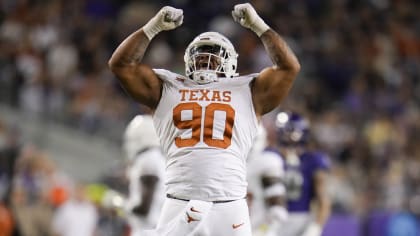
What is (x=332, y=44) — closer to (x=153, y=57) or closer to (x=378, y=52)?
(x=378, y=52)

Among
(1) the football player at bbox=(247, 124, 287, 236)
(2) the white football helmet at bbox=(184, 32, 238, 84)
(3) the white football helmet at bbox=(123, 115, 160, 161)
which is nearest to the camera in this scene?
(2) the white football helmet at bbox=(184, 32, 238, 84)

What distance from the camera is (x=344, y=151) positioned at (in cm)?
1485

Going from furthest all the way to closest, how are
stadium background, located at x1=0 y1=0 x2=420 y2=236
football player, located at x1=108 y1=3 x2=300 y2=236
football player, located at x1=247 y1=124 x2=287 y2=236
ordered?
stadium background, located at x1=0 y1=0 x2=420 y2=236 < football player, located at x1=247 y1=124 x2=287 y2=236 < football player, located at x1=108 y1=3 x2=300 y2=236

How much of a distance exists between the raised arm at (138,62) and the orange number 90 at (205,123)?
0.71 ft

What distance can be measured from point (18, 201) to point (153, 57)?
15.8ft

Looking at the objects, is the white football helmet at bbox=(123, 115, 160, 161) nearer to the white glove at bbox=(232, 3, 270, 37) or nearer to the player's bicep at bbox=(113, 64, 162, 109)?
the player's bicep at bbox=(113, 64, 162, 109)

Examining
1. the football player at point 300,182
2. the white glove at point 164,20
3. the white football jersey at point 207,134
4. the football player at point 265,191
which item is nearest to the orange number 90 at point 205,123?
the white football jersey at point 207,134

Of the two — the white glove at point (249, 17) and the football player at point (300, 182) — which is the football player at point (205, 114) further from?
the football player at point (300, 182)

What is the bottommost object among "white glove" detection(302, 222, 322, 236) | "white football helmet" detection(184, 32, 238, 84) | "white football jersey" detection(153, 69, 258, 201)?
"white glove" detection(302, 222, 322, 236)

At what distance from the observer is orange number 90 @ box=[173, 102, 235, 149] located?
6.05 metres

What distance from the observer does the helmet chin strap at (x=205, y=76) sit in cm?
621

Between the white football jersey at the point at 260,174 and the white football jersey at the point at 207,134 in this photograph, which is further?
the white football jersey at the point at 260,174

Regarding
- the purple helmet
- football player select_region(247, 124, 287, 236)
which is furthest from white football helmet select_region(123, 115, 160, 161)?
the purple helmet

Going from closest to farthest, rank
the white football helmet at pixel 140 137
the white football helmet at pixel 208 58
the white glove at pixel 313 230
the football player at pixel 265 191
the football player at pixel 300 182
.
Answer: the white football helmet at pixel 208 58 → the football player at pixel 265 191 → the white football helmet at pixel 140 137 → the white glove at pixel 313 230 → the football player at pixel 300 182
